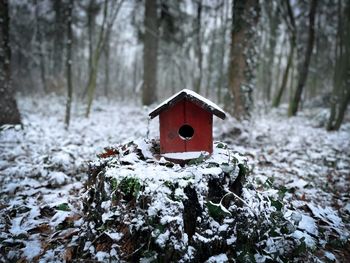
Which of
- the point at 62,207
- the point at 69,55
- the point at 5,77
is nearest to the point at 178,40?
the point at 69,55

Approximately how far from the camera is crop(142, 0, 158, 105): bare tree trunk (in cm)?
1267

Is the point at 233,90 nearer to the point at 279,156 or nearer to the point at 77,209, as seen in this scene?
the point at 279,156

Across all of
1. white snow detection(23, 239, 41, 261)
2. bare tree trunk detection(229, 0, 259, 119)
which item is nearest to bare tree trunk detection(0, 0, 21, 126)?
white snow detection(23, 239, 41, 261)

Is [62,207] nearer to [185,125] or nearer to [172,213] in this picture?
[172,213]

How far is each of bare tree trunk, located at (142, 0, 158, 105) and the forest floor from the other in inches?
148

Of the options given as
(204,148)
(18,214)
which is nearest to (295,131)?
(204,148)

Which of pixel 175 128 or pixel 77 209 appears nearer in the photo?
pixel 175 128

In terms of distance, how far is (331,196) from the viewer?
439cm

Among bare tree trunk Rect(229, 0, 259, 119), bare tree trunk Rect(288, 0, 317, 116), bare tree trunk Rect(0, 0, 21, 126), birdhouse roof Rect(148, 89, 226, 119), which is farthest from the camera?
bare tree trunk Rect(288, 0, 317, 116)

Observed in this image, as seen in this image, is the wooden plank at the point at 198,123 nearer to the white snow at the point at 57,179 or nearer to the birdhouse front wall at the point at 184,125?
the birdhouse front wall at the point at 184,125

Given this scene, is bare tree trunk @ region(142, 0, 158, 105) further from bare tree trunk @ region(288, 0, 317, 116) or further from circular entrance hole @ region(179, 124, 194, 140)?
circular entrance hole @ region(179, 124, 194, 140)

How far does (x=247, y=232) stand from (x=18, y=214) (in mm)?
2731

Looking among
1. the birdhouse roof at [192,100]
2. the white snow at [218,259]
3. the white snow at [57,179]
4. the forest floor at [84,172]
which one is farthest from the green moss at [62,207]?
the white snow at [218,259]

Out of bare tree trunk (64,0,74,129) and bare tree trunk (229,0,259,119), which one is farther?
bare tree trunk (64,0,74,129)
